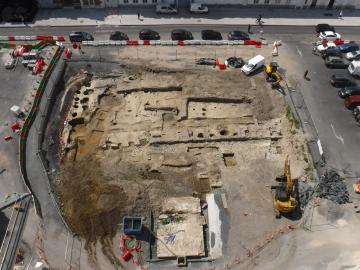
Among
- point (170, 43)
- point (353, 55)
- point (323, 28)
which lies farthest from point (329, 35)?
point (170, 43)

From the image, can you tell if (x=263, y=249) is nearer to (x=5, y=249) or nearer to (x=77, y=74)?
(x=5, y=249)

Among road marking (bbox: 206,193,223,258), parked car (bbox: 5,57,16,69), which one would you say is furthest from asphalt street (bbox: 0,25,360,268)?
road marking (bbox: 206,193,223,258)

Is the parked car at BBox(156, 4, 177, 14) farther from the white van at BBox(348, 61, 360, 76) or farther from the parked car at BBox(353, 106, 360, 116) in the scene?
the parked car at BBox(353, 106, 360, 116)

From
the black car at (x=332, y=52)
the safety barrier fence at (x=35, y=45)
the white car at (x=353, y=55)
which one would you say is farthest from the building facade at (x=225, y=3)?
the white car at (x=353, y=55)

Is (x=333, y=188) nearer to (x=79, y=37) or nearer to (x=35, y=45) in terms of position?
(x=79, y=37)

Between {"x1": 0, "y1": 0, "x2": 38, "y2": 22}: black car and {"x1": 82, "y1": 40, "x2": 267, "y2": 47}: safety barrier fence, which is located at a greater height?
{"x1": 0, "y1": 0, "x2": 38, "y2": 22}: black car

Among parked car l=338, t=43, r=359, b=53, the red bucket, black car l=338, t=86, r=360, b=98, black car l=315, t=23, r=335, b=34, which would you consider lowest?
the red bucket

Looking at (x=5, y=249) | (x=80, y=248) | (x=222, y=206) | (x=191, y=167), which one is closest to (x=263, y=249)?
(x=222, y=206)

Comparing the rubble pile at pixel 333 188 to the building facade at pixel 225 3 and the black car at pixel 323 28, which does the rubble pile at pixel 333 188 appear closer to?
the black car at pixel 323 28
